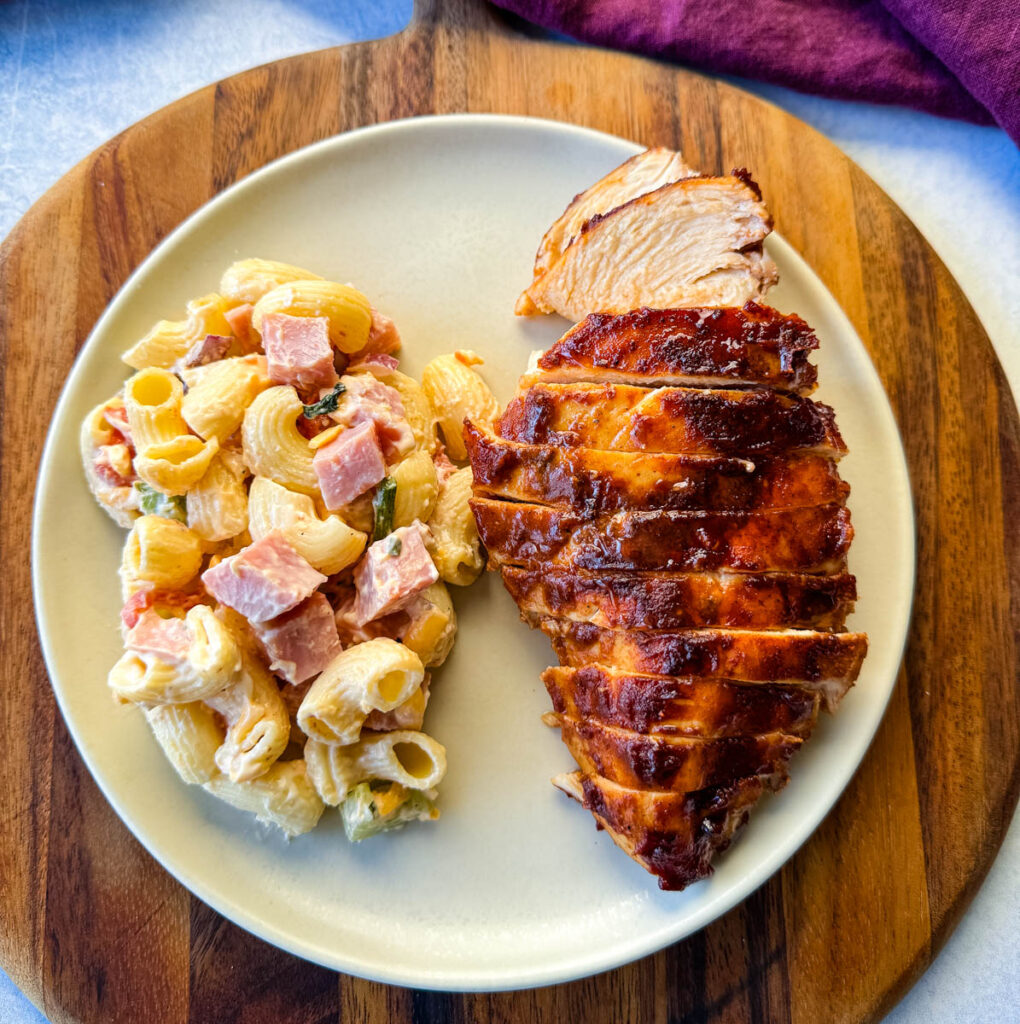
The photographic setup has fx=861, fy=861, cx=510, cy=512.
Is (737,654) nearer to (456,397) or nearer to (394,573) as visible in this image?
(394,573)

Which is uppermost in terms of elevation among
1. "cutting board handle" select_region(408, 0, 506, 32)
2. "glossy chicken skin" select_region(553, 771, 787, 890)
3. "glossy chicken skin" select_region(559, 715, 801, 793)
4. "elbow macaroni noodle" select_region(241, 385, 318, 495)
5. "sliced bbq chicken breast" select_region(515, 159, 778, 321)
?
"cutting board handle" select_region(408, 0, 506, 32)

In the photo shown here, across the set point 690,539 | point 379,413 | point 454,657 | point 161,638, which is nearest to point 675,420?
point 690,539

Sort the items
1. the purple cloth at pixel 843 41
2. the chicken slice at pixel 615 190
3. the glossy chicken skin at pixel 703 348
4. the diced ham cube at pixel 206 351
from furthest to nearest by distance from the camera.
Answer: the purple cloth at pixel 843 41
the chicken slice at pixel 615 190
the diced ham cube at pixel 206 351
the glossy chicken skin at pixel 703 348

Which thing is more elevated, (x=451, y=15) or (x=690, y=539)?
(x=451, y=15)

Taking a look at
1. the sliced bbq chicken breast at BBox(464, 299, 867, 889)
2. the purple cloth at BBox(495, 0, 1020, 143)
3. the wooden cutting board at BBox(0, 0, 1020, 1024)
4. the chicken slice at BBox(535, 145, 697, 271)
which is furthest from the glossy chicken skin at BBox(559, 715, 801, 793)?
the purple cloth at BBox(495, 0, 1020, 143)

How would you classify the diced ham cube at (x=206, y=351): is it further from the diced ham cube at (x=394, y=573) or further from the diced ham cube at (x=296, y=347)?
the diced ham cube at (x=394, y=573)

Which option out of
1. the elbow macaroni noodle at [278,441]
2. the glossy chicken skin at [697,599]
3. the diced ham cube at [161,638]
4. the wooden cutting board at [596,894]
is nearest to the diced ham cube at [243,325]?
the elbow macaroni noodle at [278,441]

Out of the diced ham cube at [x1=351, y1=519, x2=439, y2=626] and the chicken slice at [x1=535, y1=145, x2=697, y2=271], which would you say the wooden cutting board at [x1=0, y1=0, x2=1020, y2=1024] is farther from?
the diced ham cube at [x1=351, y1=519, x2=439, y2=626]

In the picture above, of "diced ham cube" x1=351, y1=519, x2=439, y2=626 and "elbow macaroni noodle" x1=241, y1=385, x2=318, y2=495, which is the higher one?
"elbow macaroni noodle" x1=241, y1=385, x2=318, y2=495
